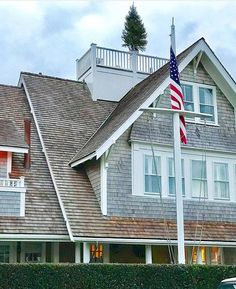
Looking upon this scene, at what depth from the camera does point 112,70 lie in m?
24.9

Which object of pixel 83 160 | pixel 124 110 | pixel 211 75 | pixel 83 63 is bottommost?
Answer: pixel 83 160

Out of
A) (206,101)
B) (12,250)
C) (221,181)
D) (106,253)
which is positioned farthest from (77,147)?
(221,181)

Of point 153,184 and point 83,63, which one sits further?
point 83,63

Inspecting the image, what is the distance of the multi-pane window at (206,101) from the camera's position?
21.4 meters

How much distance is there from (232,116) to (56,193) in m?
7.66

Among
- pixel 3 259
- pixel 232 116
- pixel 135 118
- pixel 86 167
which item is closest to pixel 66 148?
pixel 86 167

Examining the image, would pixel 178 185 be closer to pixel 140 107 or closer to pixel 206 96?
pixel 140 107

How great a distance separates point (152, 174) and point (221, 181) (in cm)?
289

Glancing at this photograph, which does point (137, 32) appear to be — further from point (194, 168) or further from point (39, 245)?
point (39, 245)

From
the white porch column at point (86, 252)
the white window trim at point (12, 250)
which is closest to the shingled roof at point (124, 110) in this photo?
the white porch column at point (86, 252)

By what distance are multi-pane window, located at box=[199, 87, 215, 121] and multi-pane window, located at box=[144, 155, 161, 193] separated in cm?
299

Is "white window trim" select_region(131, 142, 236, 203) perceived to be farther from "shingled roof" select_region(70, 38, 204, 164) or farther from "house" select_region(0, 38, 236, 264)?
"shingled roof" select_region(70, 38, 204, 164)

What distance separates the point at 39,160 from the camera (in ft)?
65.0

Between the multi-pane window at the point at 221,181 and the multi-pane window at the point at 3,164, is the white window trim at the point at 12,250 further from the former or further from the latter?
the multi-pane window at the point at 221,181
